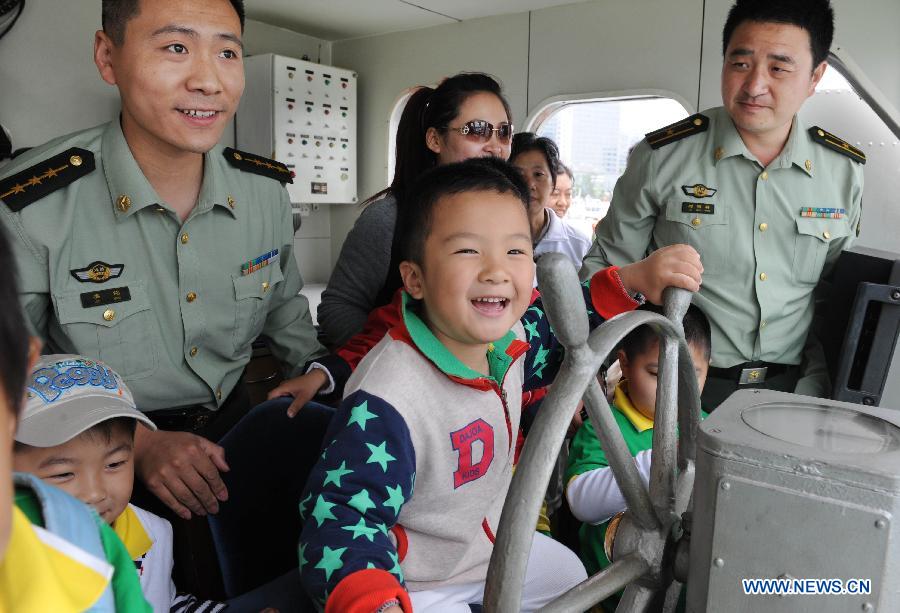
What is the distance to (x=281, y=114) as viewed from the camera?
5715mm

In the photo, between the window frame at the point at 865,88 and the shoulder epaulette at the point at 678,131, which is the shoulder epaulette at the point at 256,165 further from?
the window frame at the point at 865,88

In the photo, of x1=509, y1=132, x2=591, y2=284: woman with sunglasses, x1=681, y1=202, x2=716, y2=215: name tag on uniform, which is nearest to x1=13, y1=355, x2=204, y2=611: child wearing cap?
x1=681, y1=202, x2=716, y2=215: name tag on uniform

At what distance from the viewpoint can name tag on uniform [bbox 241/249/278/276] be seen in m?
1.79

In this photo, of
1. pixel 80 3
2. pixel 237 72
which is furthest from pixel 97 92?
pixel 237 72

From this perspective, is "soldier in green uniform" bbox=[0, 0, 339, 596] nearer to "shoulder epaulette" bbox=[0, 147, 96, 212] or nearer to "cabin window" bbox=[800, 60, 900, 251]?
"shoulder epaulette" bbox=[0, 147, 96, 212]

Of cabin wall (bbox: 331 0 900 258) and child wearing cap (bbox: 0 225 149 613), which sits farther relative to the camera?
cabin wall (bbox: 331 0 900 258)

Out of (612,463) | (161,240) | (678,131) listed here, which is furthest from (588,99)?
(612,463)

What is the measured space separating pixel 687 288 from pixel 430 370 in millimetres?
444

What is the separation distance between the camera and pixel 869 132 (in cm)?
393

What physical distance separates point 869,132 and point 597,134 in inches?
70.0

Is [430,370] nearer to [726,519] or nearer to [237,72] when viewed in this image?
[726,519]

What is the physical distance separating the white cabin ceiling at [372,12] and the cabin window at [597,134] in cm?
81

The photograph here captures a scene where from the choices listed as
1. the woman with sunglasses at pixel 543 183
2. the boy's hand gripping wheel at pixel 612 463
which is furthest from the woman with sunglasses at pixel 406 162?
the woman with sunglasses at pixel 543 183

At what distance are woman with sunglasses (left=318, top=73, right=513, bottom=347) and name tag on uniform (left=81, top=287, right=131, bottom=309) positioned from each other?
2.01 feet
